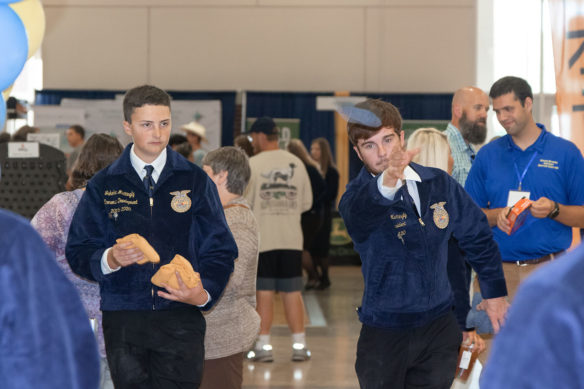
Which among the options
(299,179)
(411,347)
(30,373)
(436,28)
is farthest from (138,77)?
(30,373)

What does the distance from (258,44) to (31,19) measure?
413 inches

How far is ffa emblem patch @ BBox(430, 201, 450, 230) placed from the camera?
2.65 m

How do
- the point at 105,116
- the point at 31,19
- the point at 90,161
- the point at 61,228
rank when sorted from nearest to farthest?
the point at 31,19 < the point at 61,228 < the point at 90,161 < the point at 105,116

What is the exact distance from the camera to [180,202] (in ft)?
8.86

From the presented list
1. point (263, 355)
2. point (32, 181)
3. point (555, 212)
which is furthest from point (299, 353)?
point (555, 212)

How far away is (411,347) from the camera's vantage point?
2.62 meters

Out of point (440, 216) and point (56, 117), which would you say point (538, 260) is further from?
point (56, 117)

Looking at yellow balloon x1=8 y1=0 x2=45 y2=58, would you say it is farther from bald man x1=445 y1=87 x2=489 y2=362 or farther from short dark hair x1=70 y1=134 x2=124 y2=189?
bald man x1=445 y1=87 x2=489 y2=362

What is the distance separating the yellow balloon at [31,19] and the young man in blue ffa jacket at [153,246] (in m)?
0.49

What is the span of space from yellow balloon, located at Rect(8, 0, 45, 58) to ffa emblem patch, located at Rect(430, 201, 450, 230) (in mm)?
1585

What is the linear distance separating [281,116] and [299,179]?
6936mm

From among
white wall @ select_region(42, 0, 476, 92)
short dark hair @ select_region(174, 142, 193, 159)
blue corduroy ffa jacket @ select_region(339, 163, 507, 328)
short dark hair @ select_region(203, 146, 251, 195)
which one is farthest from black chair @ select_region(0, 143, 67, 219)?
white wall @ select_region(42, 0, 476, 92)

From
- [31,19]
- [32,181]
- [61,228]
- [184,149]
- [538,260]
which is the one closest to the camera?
[31,19]

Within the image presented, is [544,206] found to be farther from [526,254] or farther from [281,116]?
[281,116]
